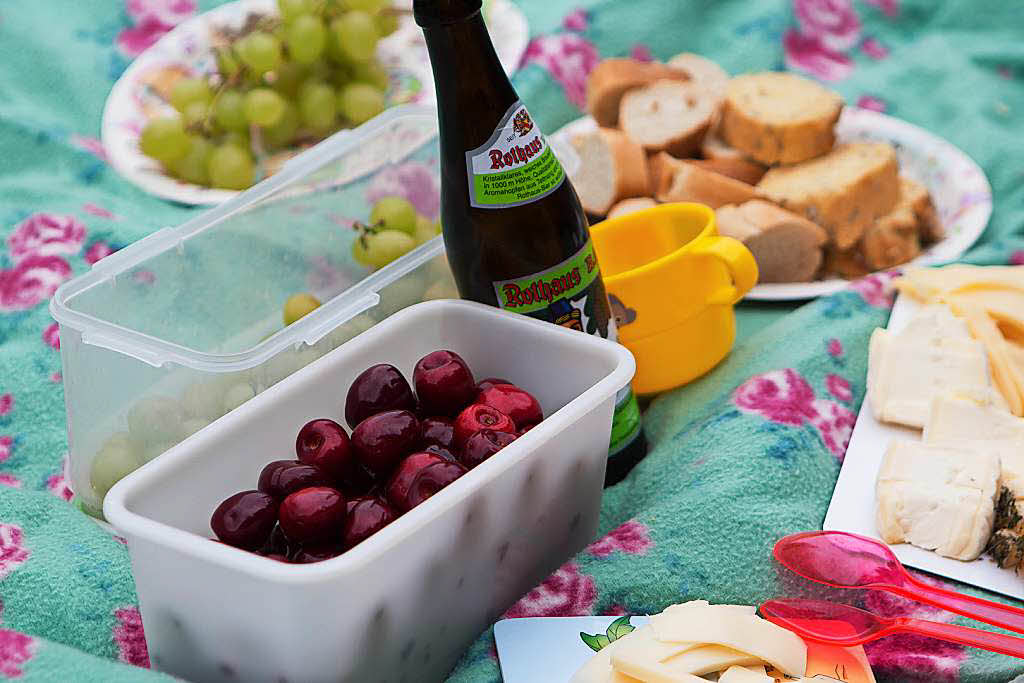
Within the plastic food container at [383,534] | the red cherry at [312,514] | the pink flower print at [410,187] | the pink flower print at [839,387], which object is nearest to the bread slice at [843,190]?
the pink flower print at [839,387]

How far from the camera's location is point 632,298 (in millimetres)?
896

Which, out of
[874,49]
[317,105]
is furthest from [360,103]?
[874,49]

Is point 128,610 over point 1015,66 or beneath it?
beneath

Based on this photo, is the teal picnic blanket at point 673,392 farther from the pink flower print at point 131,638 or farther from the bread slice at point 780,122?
the bread slice at point 780,122

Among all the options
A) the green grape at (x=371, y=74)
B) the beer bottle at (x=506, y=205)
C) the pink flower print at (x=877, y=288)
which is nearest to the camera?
the beer bottle at (x=506, y=205)

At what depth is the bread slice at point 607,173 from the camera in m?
1.13

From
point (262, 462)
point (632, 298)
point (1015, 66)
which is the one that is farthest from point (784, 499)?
point (1015, 66)

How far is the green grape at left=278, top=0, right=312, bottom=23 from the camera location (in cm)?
128

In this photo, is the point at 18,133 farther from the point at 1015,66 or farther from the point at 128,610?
the point at 1015,66

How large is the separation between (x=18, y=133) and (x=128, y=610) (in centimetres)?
78

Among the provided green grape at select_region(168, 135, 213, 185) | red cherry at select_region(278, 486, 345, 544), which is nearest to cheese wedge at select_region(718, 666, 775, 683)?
red cherry at select_region(278, 486, 345, 544)

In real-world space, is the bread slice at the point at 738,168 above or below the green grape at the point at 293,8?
below

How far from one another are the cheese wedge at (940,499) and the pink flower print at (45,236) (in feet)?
2.56

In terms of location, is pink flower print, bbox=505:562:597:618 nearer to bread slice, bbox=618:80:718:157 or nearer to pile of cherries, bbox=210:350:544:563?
pile of cherries, bbox=210:350:544:563
